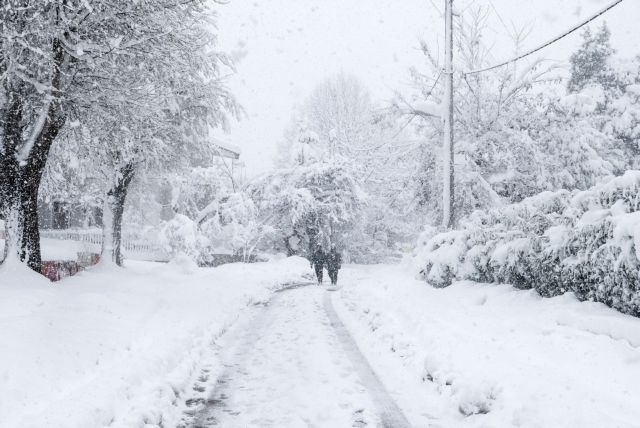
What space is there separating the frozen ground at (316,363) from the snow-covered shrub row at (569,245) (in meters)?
0.32

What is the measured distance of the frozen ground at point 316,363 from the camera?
15.8 ft

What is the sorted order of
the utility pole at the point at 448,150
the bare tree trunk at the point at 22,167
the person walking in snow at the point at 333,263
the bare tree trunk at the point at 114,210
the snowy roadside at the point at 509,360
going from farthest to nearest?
the person walking in snow at the point at 333,263 → the bare tree trunk at the point at 114,210 → the utility pole at the point at 448,150 → the bare tree trunk at the point at 22,167 → the snowy roadside at the point at 509,360

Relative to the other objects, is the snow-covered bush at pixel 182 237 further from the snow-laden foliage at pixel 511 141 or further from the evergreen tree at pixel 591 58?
the evergreen tree at pixel 591 58

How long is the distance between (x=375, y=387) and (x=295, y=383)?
0.90 m

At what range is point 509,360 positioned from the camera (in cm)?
620

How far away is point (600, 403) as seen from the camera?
4602 millimetres

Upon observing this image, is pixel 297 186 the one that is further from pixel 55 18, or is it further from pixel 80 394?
pixel 80 394

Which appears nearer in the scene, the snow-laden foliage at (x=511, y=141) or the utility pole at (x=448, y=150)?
the utility pole at (x=448, y=150)

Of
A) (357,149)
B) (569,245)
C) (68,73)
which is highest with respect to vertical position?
(357,149)

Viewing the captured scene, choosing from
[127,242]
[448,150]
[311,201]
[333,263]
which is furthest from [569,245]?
[127,242]

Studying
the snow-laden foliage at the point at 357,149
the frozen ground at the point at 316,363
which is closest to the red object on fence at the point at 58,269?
the frozen ground at the point at 316,363

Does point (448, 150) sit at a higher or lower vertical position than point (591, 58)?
lower

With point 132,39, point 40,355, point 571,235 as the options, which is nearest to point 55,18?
point 132,39

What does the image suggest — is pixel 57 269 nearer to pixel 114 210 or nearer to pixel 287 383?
pixel 114 210
